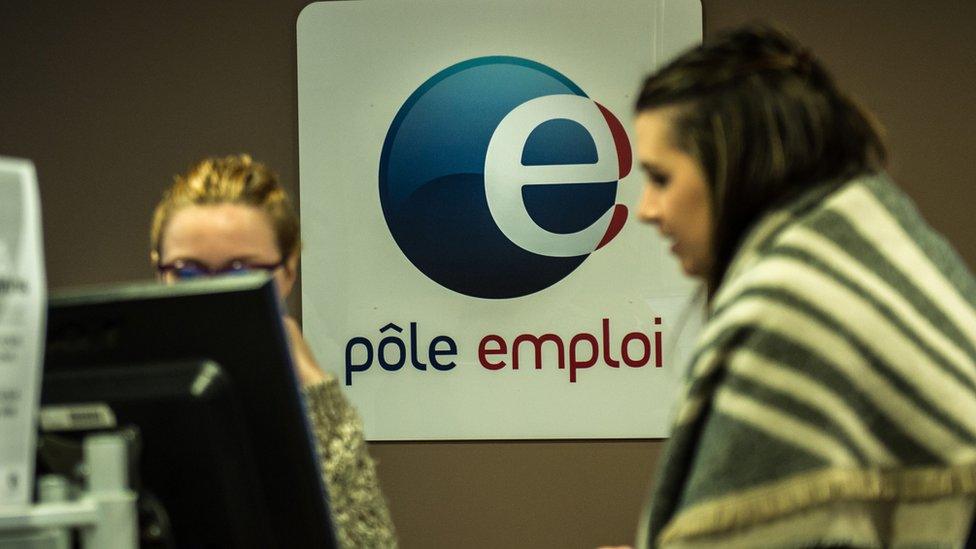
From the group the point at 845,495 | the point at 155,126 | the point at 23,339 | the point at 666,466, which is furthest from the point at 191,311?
the point at 155,126

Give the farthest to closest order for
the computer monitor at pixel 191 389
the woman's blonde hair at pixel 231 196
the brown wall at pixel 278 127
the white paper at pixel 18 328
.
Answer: the brown wall at pixel 278 127, the woman's blonde hair at pixel 231 196, the computer monitor at pixel 191 389, the white paper at pixel 18 328

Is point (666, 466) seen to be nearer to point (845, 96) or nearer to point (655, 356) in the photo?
point (845, 96)

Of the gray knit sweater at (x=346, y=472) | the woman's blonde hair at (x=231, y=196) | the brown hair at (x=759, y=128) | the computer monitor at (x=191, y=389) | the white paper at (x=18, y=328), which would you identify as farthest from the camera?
the woman's blonde hair at (x=231, y=196)

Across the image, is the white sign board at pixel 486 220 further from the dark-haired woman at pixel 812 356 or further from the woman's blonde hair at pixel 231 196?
the dark-haired woman at pixel 812 356

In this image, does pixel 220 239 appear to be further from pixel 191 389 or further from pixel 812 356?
pixel 812 356

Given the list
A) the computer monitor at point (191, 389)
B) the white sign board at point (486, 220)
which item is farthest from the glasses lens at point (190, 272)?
the white sign board at point (486, 220)

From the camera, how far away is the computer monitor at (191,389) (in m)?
1.08

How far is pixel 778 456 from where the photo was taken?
1.25 meters

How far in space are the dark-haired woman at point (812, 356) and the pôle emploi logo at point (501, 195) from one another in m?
2.11

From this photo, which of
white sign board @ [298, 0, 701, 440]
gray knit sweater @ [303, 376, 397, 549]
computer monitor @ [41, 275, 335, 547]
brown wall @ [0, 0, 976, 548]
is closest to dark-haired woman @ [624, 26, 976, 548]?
computer monitor @ [41, 275, 335, 547]

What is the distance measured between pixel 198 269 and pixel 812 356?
1.07 meters

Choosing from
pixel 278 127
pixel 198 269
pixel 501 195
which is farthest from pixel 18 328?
pixel 278 127

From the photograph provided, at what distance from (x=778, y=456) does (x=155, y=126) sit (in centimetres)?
288

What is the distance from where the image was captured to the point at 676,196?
1399 mm
